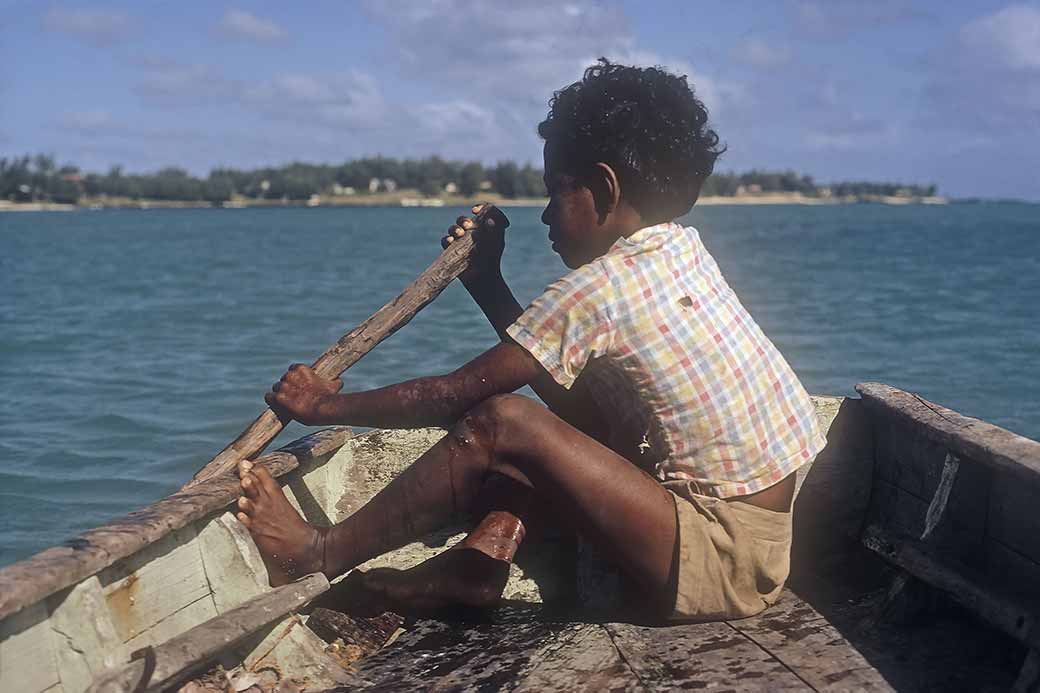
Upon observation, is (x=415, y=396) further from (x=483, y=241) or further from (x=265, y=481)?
(x=483, y=241)

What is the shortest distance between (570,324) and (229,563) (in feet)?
Answer: 3.64

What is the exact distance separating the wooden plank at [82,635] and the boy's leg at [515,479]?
585mm

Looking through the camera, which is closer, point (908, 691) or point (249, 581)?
point (908, 691)

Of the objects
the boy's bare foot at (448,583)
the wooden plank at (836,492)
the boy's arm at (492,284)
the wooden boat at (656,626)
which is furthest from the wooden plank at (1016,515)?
the boy's bare foot at (448,583)

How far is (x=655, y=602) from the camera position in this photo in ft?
8.68

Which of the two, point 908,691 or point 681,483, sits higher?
point 681,483

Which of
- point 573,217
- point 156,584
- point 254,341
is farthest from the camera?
point 254,341

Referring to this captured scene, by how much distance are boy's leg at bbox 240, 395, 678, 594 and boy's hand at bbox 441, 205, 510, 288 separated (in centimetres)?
77

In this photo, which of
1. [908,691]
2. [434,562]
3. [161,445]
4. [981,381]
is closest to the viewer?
[908,691]

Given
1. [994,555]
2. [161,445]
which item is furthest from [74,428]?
[994,555]

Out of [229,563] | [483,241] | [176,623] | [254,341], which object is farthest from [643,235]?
[254,341]

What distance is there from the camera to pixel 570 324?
2389mm

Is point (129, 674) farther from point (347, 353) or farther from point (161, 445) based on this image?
point (161, 445)

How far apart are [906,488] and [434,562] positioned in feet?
4.59
